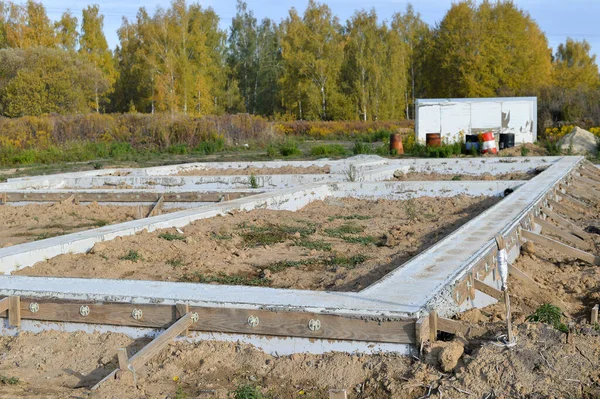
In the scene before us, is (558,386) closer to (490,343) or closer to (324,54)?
(490,343)

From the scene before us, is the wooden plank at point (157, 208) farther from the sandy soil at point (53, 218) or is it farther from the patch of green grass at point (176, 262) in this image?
the patch of green grass at point (176, 262)

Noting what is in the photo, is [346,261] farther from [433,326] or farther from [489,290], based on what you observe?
[433,326]

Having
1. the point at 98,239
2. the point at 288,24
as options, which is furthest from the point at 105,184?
the point at 288,24

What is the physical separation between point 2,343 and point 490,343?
2.88 m

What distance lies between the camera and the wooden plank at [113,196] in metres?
10.9

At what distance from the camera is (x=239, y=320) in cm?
438

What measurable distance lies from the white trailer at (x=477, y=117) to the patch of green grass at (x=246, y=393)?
20.7 meters

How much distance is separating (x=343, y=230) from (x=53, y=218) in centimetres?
424

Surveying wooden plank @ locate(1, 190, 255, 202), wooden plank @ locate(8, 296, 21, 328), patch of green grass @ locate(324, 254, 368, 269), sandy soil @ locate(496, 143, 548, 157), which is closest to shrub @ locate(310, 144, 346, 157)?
sandy soil @ locate(496, 143, 548, 157)

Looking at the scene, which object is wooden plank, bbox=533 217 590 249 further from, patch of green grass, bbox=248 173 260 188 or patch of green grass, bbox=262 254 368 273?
patch of green grass, bbox=248 173 260 188

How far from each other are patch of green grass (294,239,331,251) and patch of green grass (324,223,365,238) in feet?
1.27

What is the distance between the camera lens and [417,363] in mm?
3943

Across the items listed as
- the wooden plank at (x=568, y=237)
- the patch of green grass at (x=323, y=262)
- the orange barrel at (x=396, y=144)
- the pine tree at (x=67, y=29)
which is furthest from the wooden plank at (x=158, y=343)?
the pine tree at (x=67, y=29)

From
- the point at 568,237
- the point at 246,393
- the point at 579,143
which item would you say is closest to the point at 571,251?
the point at 568,237
